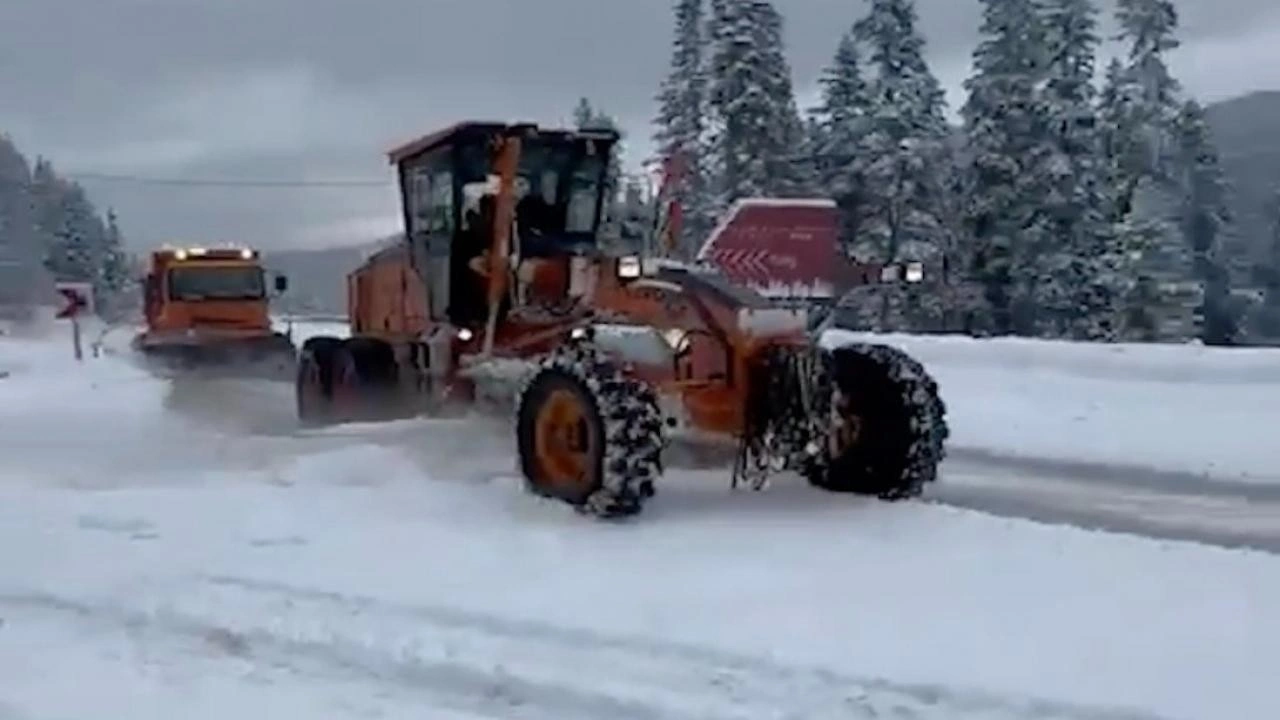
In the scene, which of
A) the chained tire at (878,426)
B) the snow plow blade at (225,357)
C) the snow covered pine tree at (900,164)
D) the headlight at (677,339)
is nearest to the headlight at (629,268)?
the headlight at (677,339)

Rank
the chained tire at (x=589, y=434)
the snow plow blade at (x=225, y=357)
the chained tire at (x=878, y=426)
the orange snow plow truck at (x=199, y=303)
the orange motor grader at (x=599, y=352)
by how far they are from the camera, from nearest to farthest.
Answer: the chained tire at (x=589, y=434), the orange motor grader at (x=599, y=352), the chained tire at (x=878, y=426), the snow plow blade at (x=225, y=357), the orange snow plow truck at (x=199, y=303)

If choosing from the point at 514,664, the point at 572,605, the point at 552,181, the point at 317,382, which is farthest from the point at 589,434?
the point at 317,382

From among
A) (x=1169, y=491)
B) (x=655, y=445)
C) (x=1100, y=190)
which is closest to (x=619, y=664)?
(x=655, y=445)

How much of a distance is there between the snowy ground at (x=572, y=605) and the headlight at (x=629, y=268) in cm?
144

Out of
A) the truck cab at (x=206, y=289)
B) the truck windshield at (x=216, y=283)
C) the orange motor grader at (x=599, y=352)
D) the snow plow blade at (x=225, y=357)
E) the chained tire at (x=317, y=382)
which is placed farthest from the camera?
the truck windshield at (x=216, y=283)

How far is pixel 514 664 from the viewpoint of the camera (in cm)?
631

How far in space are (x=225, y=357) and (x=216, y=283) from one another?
3.91 meters

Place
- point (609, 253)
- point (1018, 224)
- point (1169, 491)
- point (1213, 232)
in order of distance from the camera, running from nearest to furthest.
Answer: point (1169, 491), point (609, 253), point (1018, 224), point (1213, 232)

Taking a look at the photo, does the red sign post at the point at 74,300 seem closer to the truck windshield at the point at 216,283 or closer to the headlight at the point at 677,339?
the truck windshield at the point at 216,283

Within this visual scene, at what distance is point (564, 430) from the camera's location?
10320 millimetres

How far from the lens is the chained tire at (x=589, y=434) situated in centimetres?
952

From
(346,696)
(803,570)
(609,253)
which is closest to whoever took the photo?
(346,696)

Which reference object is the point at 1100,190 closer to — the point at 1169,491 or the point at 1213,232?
the point at 1213,232

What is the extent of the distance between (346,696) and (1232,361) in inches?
599
